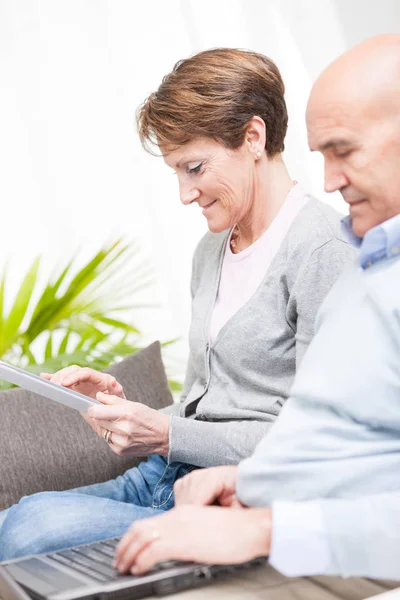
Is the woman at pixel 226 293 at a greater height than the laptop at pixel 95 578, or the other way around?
the woman at pixel 226 293

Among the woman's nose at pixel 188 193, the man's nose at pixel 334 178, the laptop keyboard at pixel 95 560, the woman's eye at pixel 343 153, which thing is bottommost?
the laptop keyboard at pixel 95 560

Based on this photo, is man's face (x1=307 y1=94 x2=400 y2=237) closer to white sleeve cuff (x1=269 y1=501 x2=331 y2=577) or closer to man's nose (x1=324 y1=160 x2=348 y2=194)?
man's nose (x1=324 y1=160 x2=348 y2=194)

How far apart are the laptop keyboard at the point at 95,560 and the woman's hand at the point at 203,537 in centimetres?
5

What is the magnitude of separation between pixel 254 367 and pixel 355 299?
1.98ft

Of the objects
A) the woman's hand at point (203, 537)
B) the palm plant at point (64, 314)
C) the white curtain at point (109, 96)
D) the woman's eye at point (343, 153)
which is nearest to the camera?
the woman's hand at point (203, 537)

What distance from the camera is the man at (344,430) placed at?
3.66ft

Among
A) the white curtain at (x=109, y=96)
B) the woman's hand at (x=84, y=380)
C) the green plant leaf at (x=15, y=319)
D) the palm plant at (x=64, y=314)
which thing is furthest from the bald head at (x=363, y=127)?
the white curtain at (x=109, y=96)

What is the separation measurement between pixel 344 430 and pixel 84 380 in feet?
2.68

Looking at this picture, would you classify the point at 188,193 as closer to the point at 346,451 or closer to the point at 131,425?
the point at 131,425

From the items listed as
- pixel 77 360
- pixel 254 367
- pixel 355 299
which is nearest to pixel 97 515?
pixel 254 367

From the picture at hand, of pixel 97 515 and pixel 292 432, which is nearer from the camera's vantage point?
pixel 292 432

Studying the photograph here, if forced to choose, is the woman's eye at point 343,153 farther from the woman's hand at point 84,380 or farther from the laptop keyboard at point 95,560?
the woman's hand at point 84,380

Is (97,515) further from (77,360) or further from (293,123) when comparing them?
(293,123)

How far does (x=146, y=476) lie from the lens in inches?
75.5
